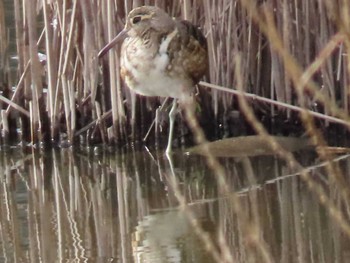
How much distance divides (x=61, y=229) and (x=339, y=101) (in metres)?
1.88

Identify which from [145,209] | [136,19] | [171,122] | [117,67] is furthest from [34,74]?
[145,209]

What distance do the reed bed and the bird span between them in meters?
0.15

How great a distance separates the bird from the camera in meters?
5.14

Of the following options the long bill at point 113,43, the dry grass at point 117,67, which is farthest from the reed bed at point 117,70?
the long bill at point 113,43

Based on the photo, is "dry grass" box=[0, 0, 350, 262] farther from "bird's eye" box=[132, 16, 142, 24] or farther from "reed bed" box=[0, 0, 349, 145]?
"bird's eye" box=[132, 16, 142, 24]

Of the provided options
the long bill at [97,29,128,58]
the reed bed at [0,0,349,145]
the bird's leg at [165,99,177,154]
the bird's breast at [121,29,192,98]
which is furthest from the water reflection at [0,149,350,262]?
the long bill at [97,29,128,58]

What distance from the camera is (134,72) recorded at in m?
5.16

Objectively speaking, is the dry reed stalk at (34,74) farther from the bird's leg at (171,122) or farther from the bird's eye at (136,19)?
the bird's leg at (171,122)

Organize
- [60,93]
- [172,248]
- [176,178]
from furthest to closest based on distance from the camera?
[60,93], [176,178], [172,248]

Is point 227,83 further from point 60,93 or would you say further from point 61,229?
point 61,229

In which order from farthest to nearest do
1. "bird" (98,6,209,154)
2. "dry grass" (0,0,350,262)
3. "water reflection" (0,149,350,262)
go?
"dry grass" (0,0,350,262) → "bird" (98,6,209,154) → "water reflection" (0,149,350,262)

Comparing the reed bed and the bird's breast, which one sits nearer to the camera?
the bird's breast

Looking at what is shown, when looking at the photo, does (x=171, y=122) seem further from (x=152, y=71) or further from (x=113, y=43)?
(x=113, y=43)

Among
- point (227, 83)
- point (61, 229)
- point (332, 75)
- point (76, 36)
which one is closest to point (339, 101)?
point (332, 75)
